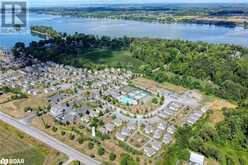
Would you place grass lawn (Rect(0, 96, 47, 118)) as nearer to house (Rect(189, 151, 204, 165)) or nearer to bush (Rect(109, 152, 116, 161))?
bush (Rect(109, 152, 116, 161))

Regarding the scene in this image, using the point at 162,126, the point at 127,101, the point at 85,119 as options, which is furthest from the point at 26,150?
the point at 127,101

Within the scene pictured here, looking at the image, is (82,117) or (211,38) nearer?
(82,117)

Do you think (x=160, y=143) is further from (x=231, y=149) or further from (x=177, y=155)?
(x=231, y=149)

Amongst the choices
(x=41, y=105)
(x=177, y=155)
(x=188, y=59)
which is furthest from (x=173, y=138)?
(x=188, y=59)

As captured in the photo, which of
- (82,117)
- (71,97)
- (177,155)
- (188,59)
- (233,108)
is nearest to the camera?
(177,155)

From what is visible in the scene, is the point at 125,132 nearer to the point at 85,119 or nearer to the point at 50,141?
the point at 85,119

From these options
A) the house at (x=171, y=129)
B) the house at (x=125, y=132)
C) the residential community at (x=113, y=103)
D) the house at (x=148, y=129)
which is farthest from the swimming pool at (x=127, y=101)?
the house at (x=171, y=129)

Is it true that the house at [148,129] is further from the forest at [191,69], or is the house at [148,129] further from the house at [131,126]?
the forest at [191,69]
